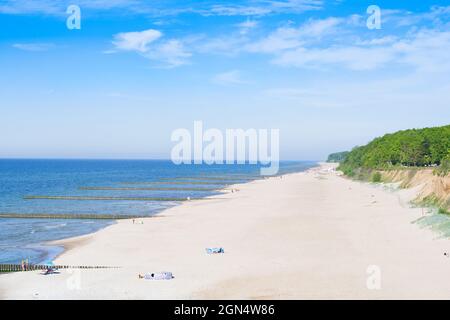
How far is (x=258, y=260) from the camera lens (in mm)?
38844

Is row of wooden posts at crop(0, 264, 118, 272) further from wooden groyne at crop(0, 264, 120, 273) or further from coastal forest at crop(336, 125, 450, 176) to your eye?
coastal forest at crop(336, 125, 450, 176)

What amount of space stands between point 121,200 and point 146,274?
68.5 meters

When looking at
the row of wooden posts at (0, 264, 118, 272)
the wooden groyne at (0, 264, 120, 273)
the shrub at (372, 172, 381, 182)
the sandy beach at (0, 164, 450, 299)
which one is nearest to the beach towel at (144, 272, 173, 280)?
the sandy beach at (0, 164, 450, 299)

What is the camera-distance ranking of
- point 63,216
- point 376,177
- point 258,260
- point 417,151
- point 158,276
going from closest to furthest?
point 158,276
point 258,260
point 63,216
point 376,177
point 417,151

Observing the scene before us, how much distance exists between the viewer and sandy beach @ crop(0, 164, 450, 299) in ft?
99.6

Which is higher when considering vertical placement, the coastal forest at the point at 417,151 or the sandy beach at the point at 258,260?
the coastal forest at the point at 417,151

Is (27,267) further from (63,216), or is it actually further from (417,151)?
(417,151)

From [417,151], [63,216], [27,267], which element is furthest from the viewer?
[417,151]

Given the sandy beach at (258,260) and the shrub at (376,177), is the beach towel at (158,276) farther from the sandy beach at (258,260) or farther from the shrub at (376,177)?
the shrub at (376,177)

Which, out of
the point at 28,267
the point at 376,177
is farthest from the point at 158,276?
the point at 376,177

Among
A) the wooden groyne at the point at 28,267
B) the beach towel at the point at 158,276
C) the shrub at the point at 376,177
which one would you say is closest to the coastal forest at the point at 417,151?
the shrub at the point at 376,177

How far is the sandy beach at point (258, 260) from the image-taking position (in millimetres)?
30344
